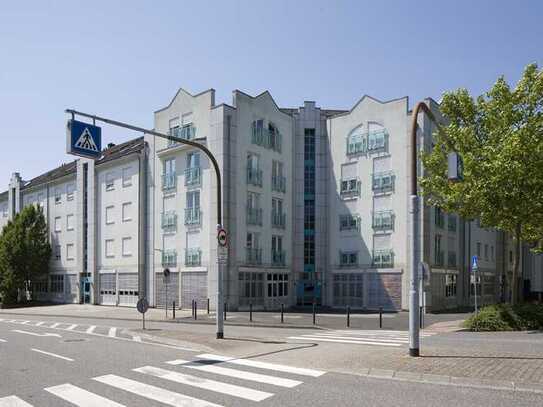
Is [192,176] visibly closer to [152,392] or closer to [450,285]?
[450,285]

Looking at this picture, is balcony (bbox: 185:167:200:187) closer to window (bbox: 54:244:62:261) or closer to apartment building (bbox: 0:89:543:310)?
apartment building (bbox: 0:89:543:310)

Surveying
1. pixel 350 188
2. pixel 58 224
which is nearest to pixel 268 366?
pixel 350 188

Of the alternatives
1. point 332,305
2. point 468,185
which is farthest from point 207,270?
point 468,185

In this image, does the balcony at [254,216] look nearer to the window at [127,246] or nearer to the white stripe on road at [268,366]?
the window at [127,246]

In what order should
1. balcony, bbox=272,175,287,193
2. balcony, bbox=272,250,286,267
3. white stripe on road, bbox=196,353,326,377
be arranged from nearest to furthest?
white stripe on road, bbox=196,353,326,377
balcony, bbox=272,250,286,267
balcony, bbox=272,175,287,193

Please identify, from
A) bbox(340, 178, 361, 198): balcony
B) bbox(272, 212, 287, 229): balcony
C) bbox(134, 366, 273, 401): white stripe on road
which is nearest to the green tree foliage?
bbox(272, 212, 287, 229): balcony

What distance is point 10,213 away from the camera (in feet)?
179

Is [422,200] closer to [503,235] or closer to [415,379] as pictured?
[503,235]

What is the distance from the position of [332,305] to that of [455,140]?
63.7ft

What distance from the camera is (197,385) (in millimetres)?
9125

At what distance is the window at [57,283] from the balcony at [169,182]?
53.5 ft

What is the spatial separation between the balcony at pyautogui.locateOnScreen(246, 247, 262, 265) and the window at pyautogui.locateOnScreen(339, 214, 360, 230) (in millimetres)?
6158

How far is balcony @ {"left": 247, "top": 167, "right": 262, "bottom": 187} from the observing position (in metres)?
34.3

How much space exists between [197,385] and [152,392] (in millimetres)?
865
